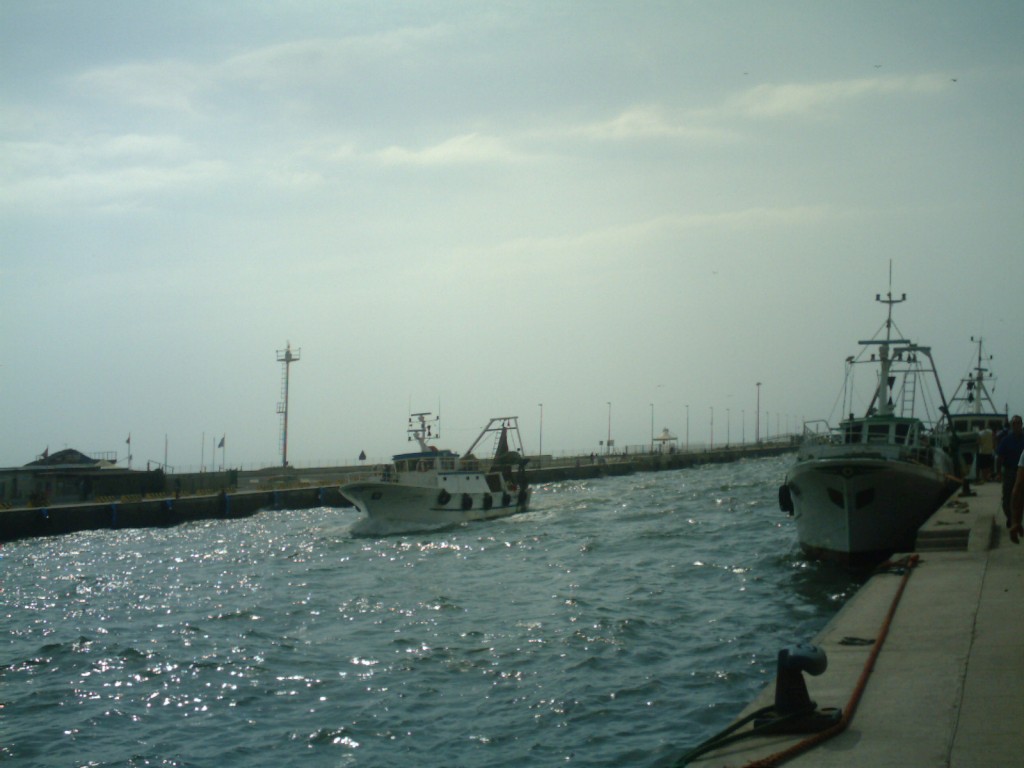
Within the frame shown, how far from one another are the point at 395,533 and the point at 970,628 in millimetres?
32891

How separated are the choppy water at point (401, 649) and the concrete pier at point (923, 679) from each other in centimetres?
255

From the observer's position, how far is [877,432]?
31.3 metres

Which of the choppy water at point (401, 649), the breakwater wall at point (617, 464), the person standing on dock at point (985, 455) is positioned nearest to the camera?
the choppy water at point (401, 649)

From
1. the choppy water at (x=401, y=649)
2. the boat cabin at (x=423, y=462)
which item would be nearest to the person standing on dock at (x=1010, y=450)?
the choppy water at (x=401, y=649)

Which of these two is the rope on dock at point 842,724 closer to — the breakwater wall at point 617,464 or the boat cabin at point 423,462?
the boat cabin at point 423,462

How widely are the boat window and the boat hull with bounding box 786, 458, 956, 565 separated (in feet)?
13.1

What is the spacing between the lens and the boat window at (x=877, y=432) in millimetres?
30938

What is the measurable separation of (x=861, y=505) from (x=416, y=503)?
22.9 metres

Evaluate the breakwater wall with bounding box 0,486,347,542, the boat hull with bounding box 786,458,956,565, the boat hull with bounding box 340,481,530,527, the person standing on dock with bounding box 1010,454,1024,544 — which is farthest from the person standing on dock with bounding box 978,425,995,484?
the breakwater wall with bounding box 0,486,347,542

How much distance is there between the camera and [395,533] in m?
42.8

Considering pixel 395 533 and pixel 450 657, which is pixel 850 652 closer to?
pixel 450 657

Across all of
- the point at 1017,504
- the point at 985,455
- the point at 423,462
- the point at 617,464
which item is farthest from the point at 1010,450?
the point at 617,464

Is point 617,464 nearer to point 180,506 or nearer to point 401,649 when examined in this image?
point 180,506

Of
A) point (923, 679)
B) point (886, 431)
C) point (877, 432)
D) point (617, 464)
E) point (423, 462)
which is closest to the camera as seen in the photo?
point (923, 679)
